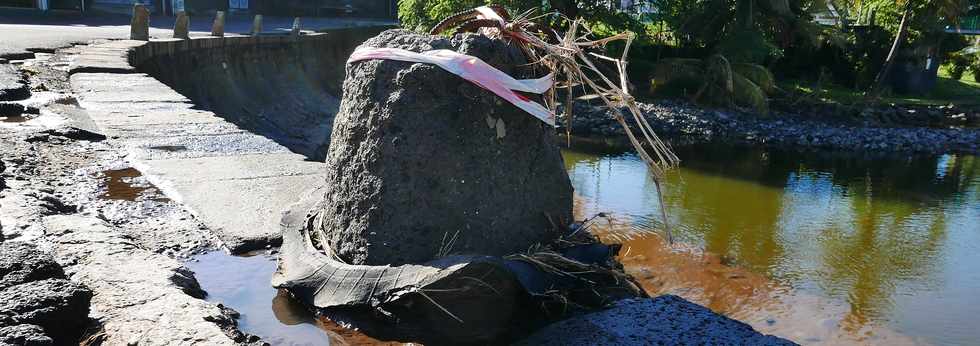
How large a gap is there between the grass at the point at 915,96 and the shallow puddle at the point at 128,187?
19652mm

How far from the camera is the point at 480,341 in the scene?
2443mm

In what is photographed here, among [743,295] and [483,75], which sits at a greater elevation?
[483,75]

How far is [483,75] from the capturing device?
2.57 m

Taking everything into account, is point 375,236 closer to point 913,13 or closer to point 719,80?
point 719,80

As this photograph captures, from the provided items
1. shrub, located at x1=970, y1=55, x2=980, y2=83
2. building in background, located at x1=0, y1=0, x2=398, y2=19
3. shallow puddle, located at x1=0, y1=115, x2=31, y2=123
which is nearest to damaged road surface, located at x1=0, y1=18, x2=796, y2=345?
shallow puddle, located at x1=0, y1=115, x2=31, y2=123

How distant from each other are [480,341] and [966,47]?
27.2 meters

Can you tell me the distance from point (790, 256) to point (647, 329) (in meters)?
6.15

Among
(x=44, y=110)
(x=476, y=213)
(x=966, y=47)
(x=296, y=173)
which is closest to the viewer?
(x=476, y=213)

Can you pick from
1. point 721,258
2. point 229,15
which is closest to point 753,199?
point 721,258

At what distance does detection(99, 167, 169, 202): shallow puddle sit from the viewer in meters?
3.74

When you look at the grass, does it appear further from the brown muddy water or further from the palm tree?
the brown muddy water

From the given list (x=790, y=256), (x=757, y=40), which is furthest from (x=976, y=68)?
(x=790, y=256)

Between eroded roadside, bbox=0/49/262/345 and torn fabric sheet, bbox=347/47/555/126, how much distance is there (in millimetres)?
1040

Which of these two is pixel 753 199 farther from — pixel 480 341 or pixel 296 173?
pixel 480 341
